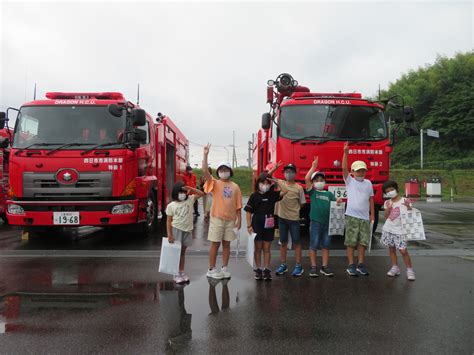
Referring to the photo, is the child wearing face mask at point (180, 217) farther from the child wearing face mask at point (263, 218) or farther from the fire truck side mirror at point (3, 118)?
→ the fire truck side mirror at point (3, 118)

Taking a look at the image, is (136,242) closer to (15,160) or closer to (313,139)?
(15,160)

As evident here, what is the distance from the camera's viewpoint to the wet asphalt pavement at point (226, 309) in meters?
3.71

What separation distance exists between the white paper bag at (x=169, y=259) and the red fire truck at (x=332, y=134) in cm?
384

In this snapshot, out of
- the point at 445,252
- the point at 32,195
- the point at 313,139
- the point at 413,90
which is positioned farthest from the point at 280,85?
the point at 413,90

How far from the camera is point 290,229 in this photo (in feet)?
20.4

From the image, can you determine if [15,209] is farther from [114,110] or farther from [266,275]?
[266,275]

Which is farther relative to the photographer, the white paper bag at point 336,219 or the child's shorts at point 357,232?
the white paper bag at point 336,219

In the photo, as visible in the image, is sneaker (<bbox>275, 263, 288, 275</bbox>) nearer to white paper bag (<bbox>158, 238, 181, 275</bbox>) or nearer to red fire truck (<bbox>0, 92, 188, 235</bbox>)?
white paper bag (<bbox>158, 238, 181, 275</bbox>)

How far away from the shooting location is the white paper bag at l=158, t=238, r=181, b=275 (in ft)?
18.4

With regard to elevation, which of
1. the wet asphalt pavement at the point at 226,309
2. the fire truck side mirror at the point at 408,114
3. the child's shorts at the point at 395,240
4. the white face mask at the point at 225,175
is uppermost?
the fire truck side mirror at the point at 408,114

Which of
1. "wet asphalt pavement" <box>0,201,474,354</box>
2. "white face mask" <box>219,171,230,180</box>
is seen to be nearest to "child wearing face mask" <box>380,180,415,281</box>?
"wet asphalt pavement" <box>0,201,474,354</box>

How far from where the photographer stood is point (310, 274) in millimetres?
6039

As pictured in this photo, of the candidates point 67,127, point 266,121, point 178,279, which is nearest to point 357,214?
point 178,279

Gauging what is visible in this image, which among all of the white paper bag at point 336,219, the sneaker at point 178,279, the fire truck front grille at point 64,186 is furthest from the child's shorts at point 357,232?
the fire truck front grille at point 64,186
